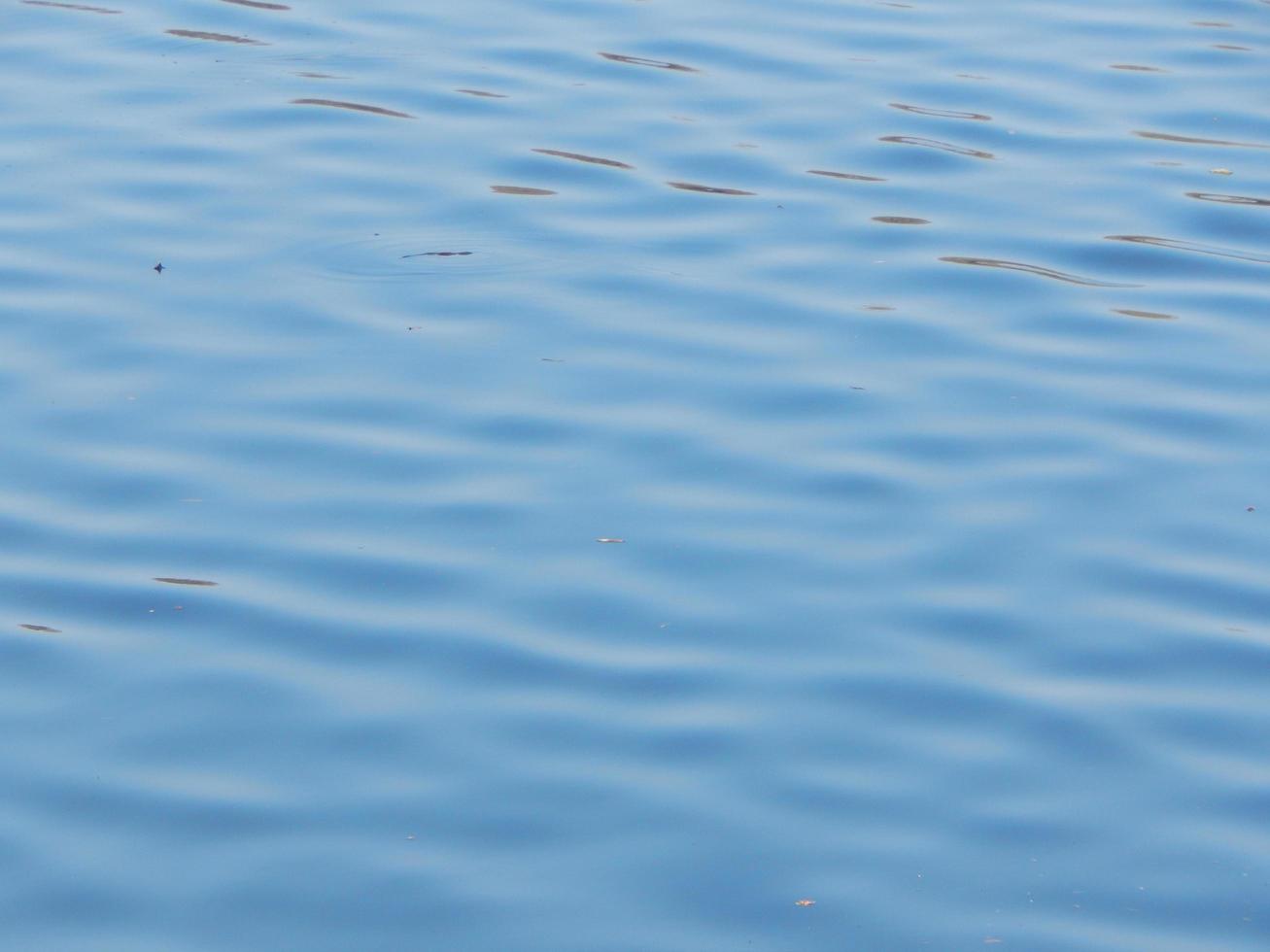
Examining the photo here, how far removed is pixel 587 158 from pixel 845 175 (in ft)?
2.13

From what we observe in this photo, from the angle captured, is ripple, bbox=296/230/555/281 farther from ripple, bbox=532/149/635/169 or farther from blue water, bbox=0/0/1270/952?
ripple, bbox=532/149/635/169

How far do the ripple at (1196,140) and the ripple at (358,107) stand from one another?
1930mm

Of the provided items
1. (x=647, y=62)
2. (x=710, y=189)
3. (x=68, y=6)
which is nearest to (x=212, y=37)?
(x=68, y=6)

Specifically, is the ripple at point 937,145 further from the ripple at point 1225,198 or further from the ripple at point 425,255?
the ripple at point 425,255

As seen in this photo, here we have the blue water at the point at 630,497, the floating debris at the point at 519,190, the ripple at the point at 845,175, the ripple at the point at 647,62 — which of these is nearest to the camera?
the blue water at the point at 630,497

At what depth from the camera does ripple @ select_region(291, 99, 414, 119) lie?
16.6 feet

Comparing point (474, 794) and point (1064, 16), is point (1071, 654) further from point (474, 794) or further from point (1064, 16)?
point (1064, 16)

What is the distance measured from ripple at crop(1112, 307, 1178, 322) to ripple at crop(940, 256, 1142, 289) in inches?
4.3

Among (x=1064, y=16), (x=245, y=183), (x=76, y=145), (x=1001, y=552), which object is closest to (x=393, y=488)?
(x=1001, y=552)

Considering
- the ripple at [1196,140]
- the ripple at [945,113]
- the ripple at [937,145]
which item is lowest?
the ripple at [937,145]

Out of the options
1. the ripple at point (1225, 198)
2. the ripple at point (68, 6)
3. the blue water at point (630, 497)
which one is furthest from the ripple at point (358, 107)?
the ripple at point (1225, 198)

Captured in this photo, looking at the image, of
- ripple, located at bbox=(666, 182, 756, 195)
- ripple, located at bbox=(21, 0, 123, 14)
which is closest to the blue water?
ripple, located at bbox=(666, 182, 756, 195)

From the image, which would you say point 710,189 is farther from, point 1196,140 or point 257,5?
point 257,5

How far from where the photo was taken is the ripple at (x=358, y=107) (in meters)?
5.05
